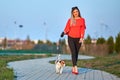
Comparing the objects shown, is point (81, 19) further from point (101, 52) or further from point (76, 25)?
point (101, 52)

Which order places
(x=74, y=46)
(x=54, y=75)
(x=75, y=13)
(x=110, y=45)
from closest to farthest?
(x=54, y=75)
(x=75, y=13)
(x=74, y=46)
(x=110, y=45)

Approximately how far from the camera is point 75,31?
11.6 meters

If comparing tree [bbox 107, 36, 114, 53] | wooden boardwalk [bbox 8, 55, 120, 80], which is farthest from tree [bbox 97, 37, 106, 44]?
wooden boardwalk [bbox 8, 55, 120, 80]

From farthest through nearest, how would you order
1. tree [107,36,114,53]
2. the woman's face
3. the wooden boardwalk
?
tree [107,36,114,53] → the woman's face → the wooden boardwalk

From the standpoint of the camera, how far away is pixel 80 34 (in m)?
11.6

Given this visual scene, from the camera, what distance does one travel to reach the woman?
11477 millimetres

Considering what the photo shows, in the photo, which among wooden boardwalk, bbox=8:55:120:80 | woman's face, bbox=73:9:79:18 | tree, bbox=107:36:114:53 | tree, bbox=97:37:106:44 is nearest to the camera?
wooden boardwalk, bbox=8:55:120:80

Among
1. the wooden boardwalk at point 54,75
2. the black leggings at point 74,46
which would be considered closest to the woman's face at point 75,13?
the black leggings at point 74,46

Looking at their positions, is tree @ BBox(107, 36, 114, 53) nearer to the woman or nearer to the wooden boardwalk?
the wooden boardwalk

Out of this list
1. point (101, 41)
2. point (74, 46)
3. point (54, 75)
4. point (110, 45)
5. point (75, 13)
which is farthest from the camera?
point (101, 41)

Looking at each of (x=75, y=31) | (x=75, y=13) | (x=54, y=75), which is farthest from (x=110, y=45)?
(x=54, y=75)

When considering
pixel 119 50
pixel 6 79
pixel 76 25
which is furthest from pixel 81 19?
pixel 119 50

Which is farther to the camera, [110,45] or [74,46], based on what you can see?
[110,45]

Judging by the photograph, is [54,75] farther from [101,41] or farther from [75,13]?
[101,41]
